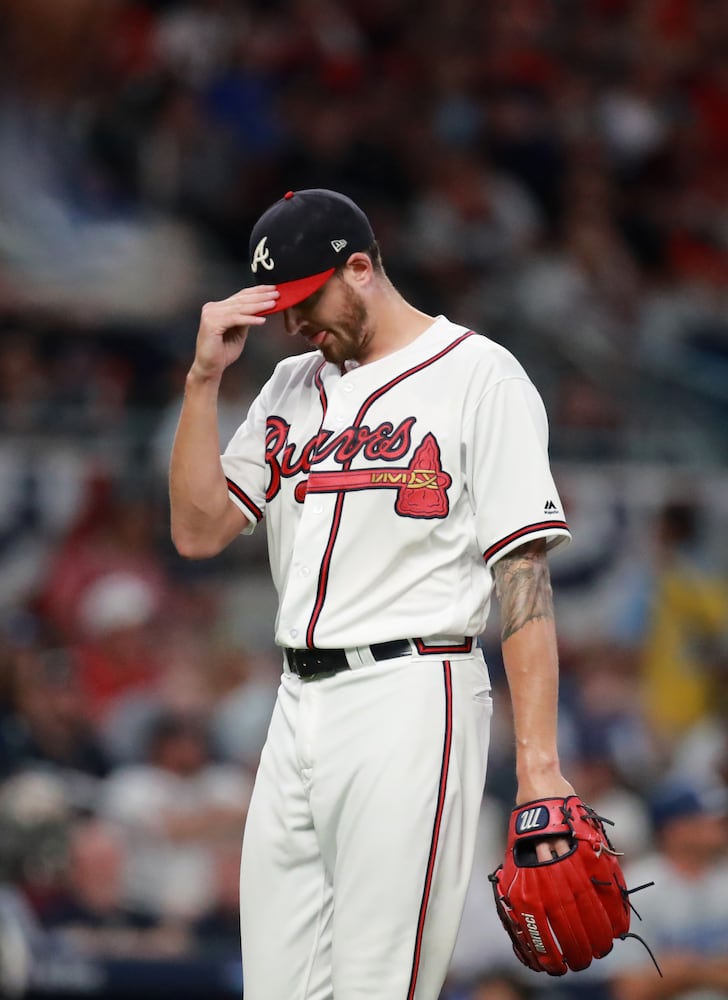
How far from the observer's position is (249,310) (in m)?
2.76

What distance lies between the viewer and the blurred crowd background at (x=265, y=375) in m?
5.48

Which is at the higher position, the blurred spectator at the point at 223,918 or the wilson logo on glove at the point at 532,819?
the wilson logo on glove at the point at 532,819

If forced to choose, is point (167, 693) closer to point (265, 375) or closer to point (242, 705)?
point (242, 705)

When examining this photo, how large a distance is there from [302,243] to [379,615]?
0.68 m

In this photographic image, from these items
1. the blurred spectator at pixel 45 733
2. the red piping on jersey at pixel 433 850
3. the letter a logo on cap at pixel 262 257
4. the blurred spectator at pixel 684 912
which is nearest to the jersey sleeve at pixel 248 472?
the letter a logo on cap at pixel 262 257

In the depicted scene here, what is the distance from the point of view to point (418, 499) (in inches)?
105

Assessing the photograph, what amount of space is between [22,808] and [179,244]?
11.7 feet

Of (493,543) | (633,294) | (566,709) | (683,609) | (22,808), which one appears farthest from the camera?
(633,294)

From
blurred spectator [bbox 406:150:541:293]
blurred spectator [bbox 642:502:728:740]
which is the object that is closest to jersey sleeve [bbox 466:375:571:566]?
blurred spectator [bbox 642:502:728:740]

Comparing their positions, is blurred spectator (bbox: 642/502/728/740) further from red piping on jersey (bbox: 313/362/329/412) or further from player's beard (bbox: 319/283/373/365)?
player's beard (bbox: 319/283/373/365)

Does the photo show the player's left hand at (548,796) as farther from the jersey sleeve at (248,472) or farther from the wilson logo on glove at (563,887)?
the jersey sleeve at (248,472)

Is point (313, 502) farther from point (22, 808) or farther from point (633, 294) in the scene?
point (633, 294)

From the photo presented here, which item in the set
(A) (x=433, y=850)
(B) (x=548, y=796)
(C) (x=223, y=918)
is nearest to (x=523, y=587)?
(B) (x=548, y=796)

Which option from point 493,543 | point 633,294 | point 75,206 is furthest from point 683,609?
point 493,543
